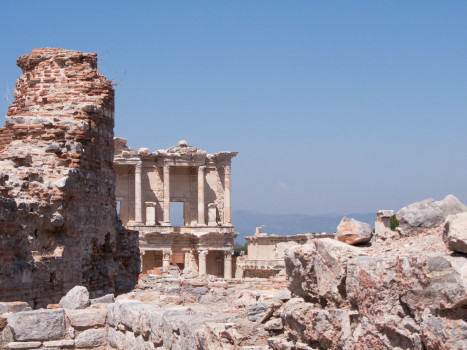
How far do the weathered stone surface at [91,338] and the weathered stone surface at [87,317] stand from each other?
8 cm

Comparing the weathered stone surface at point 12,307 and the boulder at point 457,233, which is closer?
the boulder at point 457,233

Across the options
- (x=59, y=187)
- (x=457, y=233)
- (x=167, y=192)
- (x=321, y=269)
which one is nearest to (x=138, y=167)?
(x=167, y=192)

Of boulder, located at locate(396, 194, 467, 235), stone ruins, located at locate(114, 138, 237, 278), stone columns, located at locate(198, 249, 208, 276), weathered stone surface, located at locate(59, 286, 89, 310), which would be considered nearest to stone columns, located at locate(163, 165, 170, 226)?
stone ruins, located at locate(114, 138, 237, 278)

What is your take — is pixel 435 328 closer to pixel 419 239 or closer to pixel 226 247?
pixel 419 239

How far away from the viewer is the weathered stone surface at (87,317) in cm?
717

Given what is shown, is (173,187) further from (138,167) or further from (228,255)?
(228,255)

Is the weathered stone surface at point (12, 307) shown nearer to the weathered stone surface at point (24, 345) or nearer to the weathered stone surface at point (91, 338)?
the weathered stone surface at point (24, 345)

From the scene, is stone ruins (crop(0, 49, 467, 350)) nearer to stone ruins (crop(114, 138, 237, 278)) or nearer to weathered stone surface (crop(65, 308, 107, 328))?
weathered stone surface (crop(65, 308, 107, 328))

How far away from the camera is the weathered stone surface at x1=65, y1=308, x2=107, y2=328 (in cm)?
717

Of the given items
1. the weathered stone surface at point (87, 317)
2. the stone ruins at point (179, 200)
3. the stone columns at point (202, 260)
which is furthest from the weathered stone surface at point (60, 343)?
the stone columns at point (202, 260)

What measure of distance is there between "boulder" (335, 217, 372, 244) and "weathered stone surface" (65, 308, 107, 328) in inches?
138

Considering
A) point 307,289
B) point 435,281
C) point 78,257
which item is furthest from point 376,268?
point 78,257

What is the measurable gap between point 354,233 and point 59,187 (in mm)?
7731

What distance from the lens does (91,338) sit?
718 cm
